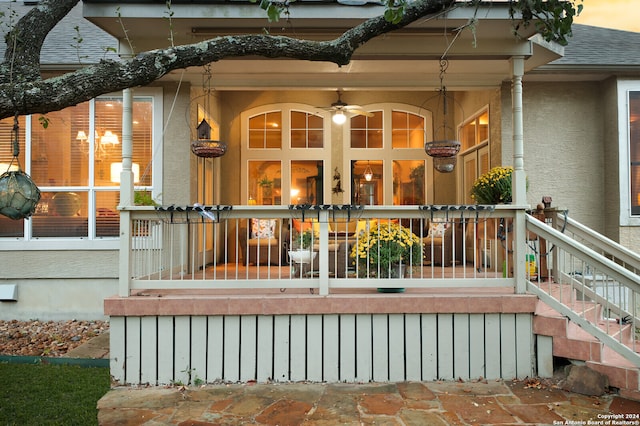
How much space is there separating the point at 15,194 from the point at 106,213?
10.7ft

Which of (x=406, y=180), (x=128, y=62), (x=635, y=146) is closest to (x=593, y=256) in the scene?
(x=635, y=146)

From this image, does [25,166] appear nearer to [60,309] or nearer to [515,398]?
[60,309]

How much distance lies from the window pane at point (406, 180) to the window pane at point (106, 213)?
16.3 feet

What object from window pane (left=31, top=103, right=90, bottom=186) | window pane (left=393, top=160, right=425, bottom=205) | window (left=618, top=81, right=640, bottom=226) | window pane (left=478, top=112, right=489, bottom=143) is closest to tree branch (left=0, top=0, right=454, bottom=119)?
window pane (left=31, top=103, right=90, bottom=186)

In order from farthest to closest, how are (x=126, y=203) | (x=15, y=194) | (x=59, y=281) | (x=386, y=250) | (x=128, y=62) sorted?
1. (x=59, y=281)
2. (x=386, y=250)
3. (x=126, y=203)
4. (x=15, y=194)
5. (x=128, y=62)

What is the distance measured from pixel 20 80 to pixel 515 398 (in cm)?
435

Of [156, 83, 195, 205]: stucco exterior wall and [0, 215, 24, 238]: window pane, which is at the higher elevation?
[156, 83, 195, 205]: stucco exterior wall

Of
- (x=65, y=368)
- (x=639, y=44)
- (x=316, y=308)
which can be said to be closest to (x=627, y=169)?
(x=639, y=44)

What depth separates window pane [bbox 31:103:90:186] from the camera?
6.46 m

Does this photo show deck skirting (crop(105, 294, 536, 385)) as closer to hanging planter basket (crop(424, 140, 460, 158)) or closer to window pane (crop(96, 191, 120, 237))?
hanging planter basket (crop(424, 140, 460, 158))

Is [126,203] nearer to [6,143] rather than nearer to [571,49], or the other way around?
[6,143]

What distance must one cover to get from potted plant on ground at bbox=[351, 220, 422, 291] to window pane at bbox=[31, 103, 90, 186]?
4.23 metres

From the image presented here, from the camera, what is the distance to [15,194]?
128 inches

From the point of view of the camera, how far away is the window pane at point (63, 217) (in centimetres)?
642
